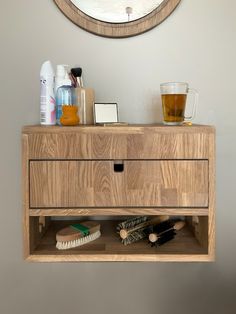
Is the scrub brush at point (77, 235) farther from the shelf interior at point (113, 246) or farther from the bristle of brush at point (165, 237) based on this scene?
the bristle of brush at point (165, 237)

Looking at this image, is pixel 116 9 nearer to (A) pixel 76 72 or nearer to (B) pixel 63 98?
(A) pixel 76 72

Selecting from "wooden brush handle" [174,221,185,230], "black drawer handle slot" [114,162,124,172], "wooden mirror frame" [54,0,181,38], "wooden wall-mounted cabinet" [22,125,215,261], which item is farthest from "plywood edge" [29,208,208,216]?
"wooden mirror frame" [54,0,181,38]

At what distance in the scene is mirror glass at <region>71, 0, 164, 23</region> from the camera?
1.15m

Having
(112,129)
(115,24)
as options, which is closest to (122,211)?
(112,129)

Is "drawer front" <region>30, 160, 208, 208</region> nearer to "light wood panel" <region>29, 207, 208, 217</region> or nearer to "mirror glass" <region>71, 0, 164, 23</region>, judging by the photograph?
"light wood panel" <region>29, 207, 208, 217</region>

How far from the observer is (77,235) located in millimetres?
1029

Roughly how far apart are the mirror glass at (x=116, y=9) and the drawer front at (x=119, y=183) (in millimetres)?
551

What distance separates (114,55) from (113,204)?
21.7 inches

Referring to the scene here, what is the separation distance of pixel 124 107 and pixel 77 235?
47 cm

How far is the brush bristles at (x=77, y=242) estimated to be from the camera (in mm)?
1004

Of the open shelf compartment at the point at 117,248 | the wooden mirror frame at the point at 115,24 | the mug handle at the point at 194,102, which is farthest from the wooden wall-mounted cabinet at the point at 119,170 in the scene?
the wooden mirror frame at the point at 115,24
